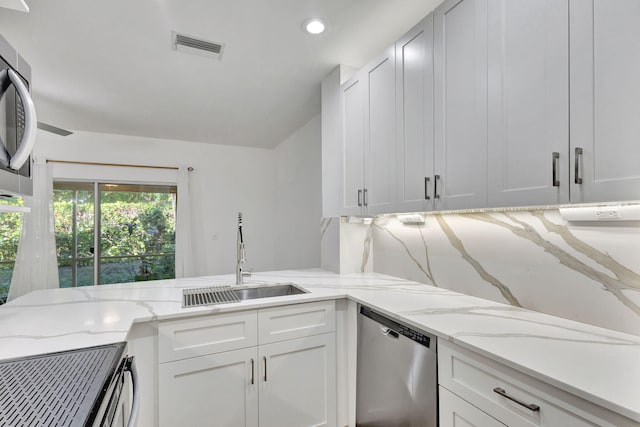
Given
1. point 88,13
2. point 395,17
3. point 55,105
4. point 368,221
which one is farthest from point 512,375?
point 55,105

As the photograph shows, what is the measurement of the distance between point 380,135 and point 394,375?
1.31 meters

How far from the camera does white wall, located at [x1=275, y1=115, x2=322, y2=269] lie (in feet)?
11.1

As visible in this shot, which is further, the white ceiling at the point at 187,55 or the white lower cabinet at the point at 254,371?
the white ceiling at the point at 187,55

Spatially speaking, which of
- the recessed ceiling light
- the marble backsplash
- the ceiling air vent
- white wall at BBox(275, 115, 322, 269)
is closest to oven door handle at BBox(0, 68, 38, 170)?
the ceiling air vent

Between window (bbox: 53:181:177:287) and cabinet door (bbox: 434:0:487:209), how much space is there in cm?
369

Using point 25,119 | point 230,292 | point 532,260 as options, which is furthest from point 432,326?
point 25,119

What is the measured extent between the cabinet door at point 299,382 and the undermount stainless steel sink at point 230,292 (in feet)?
1.08

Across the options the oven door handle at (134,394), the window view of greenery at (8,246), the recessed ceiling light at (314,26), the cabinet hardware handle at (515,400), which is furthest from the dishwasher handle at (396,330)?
the window view of greenery at (8,246)

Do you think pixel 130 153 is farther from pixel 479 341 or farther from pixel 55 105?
pixel 479 341

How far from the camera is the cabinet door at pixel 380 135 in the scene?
1.80 meters

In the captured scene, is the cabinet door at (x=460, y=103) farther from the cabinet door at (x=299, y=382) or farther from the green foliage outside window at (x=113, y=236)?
the green foliage outside window at (x=113, y=236)

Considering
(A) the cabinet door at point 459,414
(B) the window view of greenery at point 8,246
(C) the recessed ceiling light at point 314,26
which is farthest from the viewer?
(B) the window view of greenery at point 8,246

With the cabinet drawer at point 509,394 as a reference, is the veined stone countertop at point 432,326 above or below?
above

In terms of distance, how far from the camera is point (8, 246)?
3.26 m
